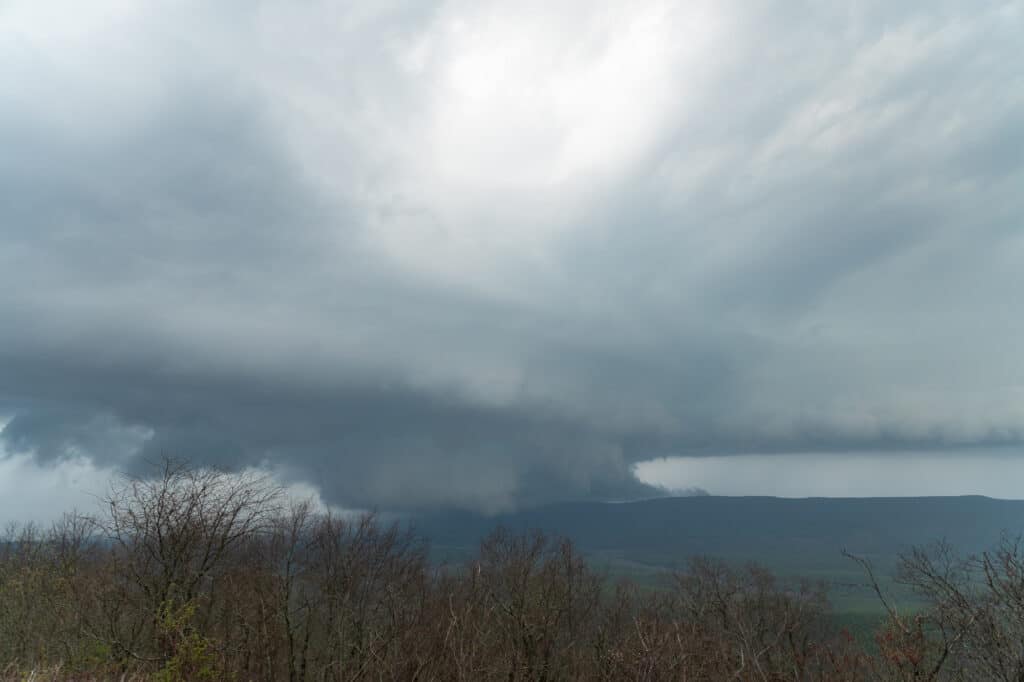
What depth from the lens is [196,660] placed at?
29.8 meters

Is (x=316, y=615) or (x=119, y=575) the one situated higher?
(x=119, y=575)

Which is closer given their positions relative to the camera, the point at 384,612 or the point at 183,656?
the point at 183,656

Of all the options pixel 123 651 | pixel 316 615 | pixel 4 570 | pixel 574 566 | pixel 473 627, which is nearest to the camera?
pixel 123 651

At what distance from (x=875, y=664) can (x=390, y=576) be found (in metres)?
48.4

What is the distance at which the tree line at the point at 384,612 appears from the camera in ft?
107

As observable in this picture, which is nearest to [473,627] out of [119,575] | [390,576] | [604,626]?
[390,576]

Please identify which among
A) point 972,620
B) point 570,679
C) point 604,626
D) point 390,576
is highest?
point 972,620

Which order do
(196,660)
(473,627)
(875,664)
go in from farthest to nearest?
1. (473,627)
2. (875,664)
3. (196,660)

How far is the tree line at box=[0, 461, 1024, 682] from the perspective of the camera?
3269 centimetres

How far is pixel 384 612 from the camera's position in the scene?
6725 centimetres

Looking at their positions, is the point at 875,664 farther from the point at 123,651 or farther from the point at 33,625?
the point at 33,625

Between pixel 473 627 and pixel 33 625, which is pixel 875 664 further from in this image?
pixel 33 625

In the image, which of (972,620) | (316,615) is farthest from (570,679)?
(972,620)

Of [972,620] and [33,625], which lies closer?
[972,620]
